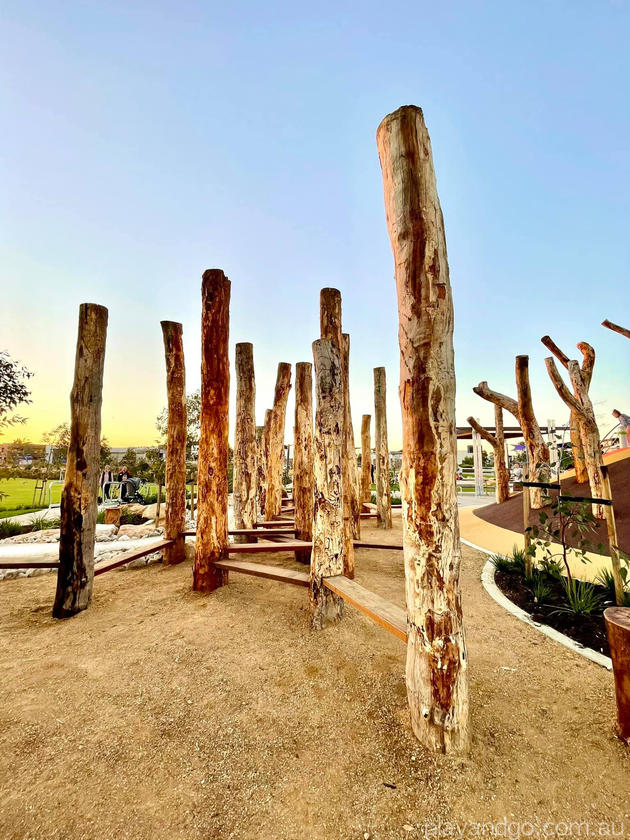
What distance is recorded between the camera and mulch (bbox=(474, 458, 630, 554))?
563 centimetres

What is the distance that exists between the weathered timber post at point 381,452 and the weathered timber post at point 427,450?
667 centimetres

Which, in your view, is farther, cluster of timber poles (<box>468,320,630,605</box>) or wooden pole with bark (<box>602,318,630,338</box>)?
wooden pole with bark (<box>602,318,630,338</box>)

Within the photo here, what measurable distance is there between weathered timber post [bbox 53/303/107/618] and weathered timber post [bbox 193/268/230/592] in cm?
115

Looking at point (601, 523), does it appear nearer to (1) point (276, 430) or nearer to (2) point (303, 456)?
Answer: (2) point (303, 456)

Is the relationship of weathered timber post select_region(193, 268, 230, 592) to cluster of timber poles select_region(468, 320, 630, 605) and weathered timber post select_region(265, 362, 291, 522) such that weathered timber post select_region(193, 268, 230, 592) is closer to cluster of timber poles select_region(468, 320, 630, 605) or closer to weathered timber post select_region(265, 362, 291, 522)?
weathered timber post select_region(265, 362, 291, 522)

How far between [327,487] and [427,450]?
175cm

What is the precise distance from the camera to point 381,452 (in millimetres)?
8914

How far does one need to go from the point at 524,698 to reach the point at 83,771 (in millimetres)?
2722

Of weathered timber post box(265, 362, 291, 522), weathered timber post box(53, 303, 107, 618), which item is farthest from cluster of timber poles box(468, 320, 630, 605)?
weathered timber post box(53, 303, 107, 618)

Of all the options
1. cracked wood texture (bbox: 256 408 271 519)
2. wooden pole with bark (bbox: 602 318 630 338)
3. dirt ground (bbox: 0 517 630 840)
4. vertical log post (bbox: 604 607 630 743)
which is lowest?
dirt ground (bbox: 0 517 630 840)

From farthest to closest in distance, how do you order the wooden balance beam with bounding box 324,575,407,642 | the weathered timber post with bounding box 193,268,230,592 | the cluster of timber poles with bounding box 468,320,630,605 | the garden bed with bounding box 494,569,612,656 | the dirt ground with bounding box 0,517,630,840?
the cluster of timber poles with bounding box 468,320,630,605
the weathered timber post with bounding box 193,268,230,592
the garden bed with bounding box 494,569,612,656
the wooden balance beam with bounding box 324,575,407,642
the dirt ground with bounding box 0,517,630,840

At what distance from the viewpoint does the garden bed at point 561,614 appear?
324cm

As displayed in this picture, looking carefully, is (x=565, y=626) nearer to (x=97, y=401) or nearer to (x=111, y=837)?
(x=111, y=837)

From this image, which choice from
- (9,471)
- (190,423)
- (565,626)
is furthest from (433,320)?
(190,423)
